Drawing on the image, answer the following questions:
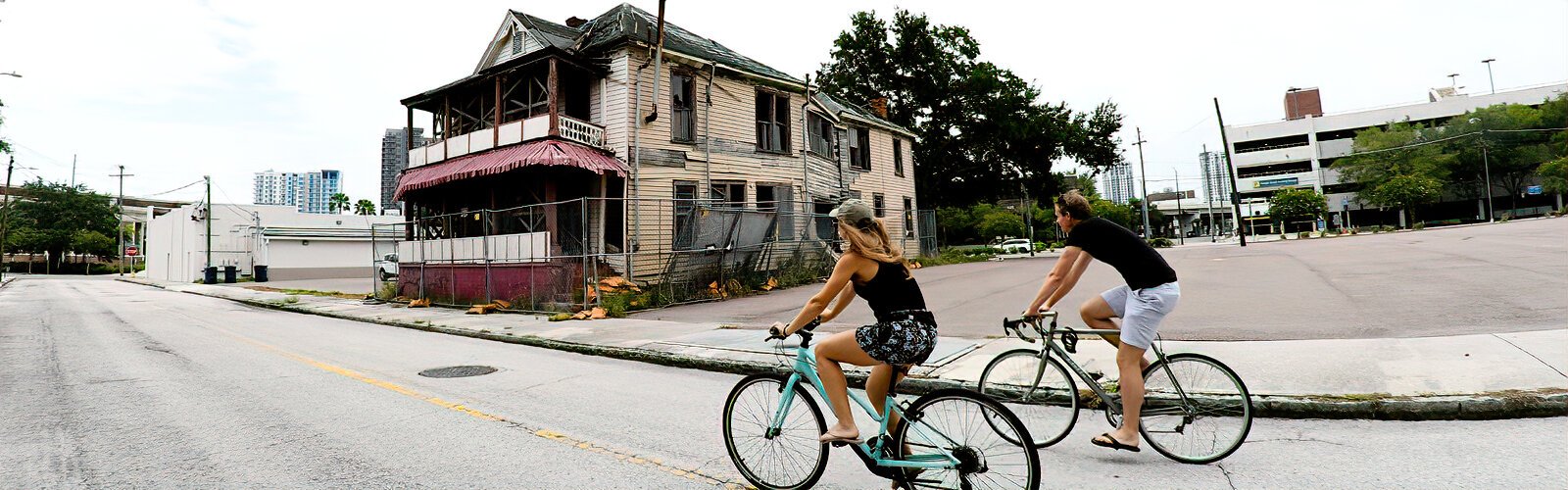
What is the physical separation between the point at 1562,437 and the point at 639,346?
326 inches

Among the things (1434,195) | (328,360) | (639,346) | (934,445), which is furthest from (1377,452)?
(1434,195)

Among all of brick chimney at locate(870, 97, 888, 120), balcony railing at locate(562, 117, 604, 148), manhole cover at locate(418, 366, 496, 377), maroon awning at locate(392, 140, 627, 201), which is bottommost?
manhole cover at locate(418, 366, 496, 377)

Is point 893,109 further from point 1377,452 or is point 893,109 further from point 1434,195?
point 1434,195

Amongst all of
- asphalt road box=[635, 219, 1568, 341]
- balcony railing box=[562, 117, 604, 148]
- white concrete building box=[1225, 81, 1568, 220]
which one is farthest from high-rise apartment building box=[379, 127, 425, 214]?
white concrete building box=[1225, 81, 1568, 220]

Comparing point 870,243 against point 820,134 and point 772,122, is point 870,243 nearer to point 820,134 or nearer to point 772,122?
point 772,122

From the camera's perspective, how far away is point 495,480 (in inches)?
150

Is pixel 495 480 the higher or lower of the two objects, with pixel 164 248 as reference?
lower

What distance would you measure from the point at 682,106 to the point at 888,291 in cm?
1659

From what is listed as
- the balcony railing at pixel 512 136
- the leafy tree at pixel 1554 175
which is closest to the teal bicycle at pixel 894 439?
the balcony railing at pixel 512 136

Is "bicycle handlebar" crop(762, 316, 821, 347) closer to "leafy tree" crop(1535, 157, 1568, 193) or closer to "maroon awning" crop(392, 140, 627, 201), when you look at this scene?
"maroon awning" crop(392, 140, 627, 201)

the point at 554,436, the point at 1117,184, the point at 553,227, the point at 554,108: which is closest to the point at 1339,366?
the point at 554,436

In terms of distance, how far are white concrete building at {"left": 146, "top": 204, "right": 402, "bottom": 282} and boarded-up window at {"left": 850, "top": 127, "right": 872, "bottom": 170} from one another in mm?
35265

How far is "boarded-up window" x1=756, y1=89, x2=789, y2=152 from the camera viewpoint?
21.4 metres

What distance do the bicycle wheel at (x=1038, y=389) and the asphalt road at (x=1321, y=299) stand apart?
4014 millimetres
